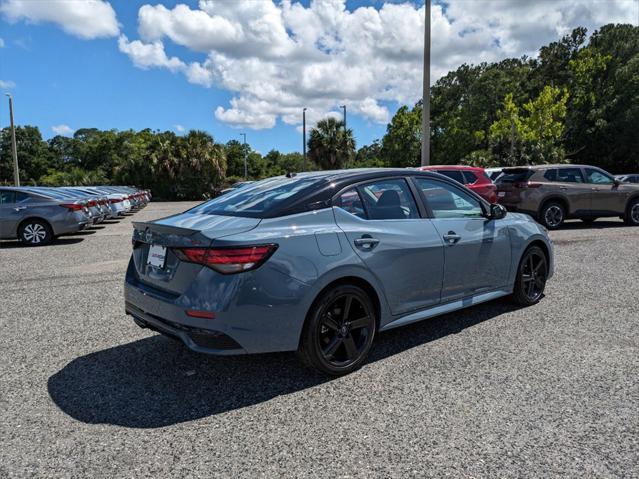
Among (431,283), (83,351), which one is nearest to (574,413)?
(431,283)

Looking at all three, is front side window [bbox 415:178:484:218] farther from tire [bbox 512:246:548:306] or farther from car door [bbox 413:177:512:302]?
tire [bbox 512:246:548:306]

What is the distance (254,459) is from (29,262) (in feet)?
25.9

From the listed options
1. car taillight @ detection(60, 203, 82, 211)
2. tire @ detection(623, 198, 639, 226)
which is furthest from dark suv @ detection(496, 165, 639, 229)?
car taillight @ detection(60, 203, 82, 211)

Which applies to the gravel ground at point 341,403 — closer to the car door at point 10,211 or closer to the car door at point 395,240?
the car door at point 395,240

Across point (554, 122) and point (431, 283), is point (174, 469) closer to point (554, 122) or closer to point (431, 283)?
point (431, 283)

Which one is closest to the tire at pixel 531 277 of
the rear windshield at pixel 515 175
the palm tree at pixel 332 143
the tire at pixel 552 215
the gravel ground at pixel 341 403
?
the gravel ground at pixel 341 403

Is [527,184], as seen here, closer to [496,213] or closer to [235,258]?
[496,213]

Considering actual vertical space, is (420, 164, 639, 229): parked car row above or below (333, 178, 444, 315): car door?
above

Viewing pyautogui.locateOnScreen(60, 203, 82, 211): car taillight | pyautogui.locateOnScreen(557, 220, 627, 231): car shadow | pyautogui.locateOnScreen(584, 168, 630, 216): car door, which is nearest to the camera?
pyautogui.locateOnScreen(60, 203, 82, 211): car taillight

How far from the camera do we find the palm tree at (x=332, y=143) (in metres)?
43.9

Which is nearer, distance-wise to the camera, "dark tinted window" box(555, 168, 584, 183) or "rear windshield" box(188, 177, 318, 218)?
"rear windshield" box(188, 177, 318, 218)

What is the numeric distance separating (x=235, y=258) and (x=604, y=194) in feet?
40.4

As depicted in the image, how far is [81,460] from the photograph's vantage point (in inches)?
97.7

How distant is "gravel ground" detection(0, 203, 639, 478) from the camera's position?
2453 millimetres
